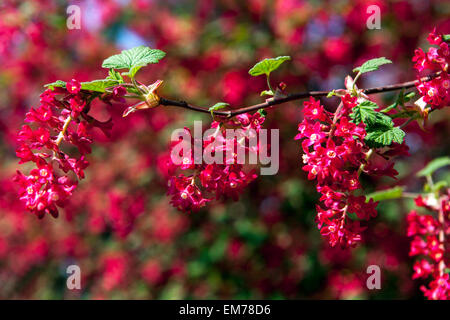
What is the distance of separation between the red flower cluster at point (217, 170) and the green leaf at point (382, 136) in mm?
235

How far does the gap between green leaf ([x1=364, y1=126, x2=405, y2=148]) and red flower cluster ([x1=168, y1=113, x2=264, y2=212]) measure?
0.23 meters

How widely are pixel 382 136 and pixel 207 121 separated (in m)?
2.03

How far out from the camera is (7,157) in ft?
13.8

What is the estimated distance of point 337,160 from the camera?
2.69 ft

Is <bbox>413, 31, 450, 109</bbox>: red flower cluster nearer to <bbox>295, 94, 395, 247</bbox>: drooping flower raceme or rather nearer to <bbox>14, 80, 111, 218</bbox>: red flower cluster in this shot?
<bbox>295, 94, 395, 247</bbox>: drooping flower raceme

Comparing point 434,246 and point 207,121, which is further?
point 207,121

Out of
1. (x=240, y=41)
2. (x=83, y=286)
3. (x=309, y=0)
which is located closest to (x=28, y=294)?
(x=83, y=286)

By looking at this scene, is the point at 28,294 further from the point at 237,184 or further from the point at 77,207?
the point at 237,184

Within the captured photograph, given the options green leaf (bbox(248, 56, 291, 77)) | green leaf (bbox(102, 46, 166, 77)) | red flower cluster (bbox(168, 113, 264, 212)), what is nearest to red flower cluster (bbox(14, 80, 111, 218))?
green leaf (bbox(102, 46, 166, 77))

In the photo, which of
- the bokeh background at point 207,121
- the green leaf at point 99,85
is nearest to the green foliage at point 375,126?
the green leaf at point 99,85

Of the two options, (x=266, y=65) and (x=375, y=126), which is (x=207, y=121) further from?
(x=375, y=126)

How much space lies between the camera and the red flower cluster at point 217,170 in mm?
937

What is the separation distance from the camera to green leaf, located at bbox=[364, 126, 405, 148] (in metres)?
0.84

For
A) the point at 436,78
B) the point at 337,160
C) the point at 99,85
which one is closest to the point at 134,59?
the point at 99,85
